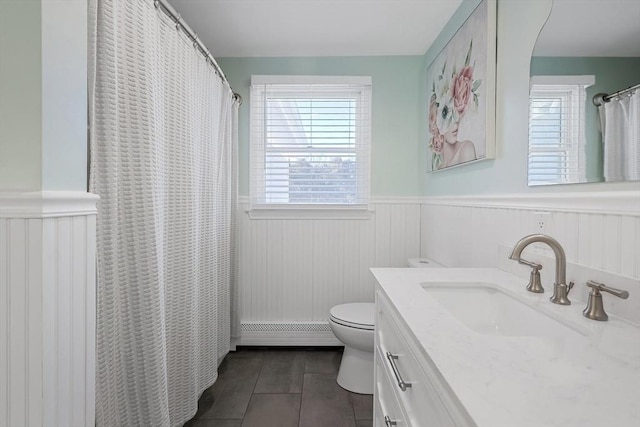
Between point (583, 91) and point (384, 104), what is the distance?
61.3 inches

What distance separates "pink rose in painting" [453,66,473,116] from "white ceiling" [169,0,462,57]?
0.45 metres

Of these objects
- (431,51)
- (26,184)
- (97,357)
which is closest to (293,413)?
(97,357)

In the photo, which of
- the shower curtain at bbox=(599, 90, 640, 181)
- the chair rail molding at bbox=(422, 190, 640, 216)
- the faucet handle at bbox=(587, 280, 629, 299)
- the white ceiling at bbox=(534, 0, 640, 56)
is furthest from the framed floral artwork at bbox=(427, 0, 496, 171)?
the faucet handle at bbox=(587, 280, 629, 299)

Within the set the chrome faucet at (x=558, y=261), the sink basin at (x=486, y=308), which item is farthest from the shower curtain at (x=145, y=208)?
the chrome faucet at (x=558, y=261)

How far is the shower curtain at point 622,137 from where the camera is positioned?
30.2 inches

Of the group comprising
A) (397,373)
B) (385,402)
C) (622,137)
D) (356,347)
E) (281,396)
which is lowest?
(281,396)

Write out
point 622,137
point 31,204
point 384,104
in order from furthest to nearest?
1. point 384,104
2. point 622,137
3. point 31,204

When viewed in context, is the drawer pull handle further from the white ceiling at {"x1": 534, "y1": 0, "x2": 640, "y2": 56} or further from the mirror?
the white ceiling at {"x1": 534, "y1": 0, "x2": 640, "y2": 56}

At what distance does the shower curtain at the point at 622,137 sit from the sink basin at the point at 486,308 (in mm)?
425

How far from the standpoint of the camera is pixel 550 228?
1062 mm

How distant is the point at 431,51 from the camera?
7.22 ft

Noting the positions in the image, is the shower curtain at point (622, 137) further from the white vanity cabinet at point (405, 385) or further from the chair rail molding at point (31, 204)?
the chair rail molding at point (31, 204)

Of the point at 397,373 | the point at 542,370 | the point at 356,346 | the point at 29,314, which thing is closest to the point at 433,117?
the point at 356,346

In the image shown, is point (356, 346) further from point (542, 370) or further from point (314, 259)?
point (542, 370)
